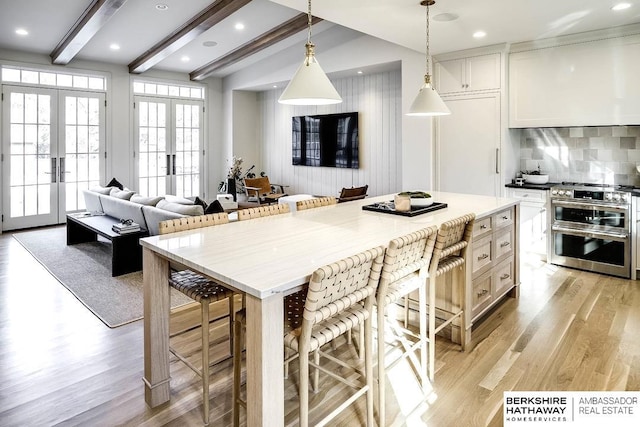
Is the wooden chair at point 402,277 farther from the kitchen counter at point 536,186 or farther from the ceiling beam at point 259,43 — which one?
the ceiling beam at point 259,43

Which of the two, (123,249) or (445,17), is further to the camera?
(123,249)

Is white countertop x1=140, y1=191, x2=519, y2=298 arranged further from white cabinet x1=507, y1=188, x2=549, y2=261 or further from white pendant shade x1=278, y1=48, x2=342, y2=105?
white cabinet x1=507, y1=188, x2=549, y2=261

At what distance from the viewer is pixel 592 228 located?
4.20 meters

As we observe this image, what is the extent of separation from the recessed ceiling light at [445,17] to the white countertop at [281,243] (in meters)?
1.98

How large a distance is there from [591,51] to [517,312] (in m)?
2.94

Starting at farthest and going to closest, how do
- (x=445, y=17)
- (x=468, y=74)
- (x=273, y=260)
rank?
1. (x=468, y=74)
2. (x=445, y=17)
3. (x=273, y=260)

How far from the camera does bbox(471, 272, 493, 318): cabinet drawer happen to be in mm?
2852

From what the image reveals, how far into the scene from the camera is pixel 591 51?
4258mm

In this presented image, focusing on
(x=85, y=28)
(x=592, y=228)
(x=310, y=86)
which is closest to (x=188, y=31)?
Result: (x=85, y=28)

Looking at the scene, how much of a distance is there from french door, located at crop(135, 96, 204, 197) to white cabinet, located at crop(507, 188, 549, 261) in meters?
6.33

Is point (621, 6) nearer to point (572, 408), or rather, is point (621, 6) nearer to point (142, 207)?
point (572, 408)

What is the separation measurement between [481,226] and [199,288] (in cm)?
196

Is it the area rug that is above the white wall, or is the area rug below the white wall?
below

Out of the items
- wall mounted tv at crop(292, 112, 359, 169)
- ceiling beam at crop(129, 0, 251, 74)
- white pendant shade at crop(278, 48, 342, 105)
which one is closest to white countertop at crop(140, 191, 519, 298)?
white pendant shade at crop(278, 48, 342, 105)
